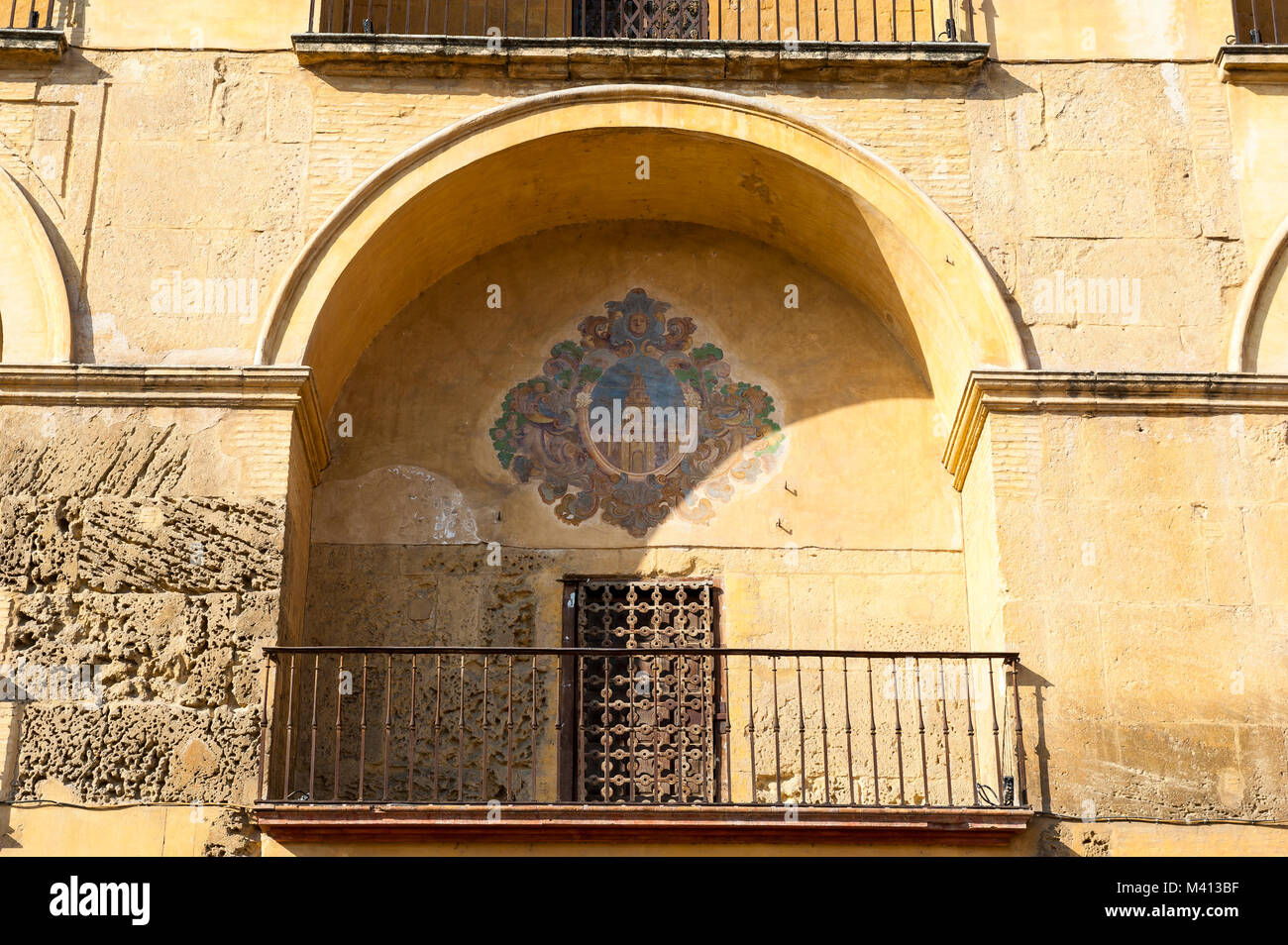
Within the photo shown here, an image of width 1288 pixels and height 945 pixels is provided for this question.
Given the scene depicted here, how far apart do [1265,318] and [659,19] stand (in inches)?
155

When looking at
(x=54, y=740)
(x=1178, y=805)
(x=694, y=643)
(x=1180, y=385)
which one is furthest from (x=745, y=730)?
(x=54, y=740)

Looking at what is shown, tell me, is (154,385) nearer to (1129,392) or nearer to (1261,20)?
A: (1129,392)

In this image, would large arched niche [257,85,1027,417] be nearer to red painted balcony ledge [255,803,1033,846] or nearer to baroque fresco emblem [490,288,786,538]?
baroque fresco emblem [490,288,786,538]

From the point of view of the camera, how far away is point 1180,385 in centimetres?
940

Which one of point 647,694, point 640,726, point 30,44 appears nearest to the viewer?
point 640,726

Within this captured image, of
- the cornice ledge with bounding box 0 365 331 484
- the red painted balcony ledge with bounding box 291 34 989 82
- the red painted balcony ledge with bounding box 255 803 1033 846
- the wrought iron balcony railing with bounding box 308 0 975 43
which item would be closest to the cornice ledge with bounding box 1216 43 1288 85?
the red painted balcony ledge with bounding box 291 34 989 82

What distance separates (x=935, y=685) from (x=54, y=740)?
432 centimetres

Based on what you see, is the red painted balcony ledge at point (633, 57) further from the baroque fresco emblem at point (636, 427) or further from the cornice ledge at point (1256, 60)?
the baroque fresco emblem at point (636, 427)

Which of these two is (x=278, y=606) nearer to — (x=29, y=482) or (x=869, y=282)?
(x=29, y=482)

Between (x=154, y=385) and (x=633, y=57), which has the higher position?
(x=633, y=57)

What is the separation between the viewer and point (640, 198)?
1068 centimetres

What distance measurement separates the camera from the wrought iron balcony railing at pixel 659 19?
11.1 meters

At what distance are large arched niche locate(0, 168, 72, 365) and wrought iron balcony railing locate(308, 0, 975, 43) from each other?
2.29 m

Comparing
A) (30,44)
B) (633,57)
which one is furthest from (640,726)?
(30,44)
